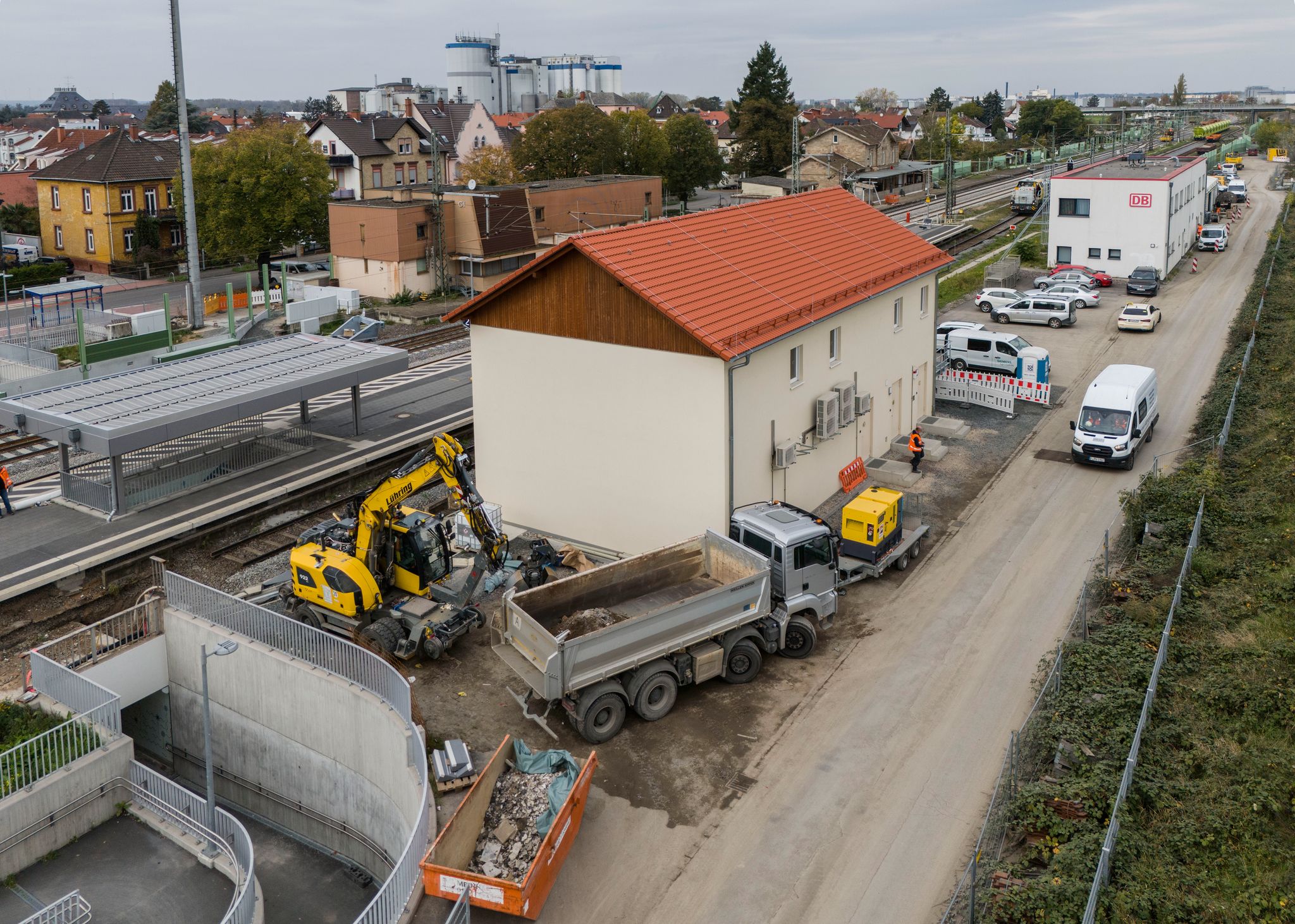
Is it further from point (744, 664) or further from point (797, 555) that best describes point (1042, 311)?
point (744, 664)

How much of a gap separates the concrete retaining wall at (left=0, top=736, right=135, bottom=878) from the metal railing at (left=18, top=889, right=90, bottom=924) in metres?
1.09

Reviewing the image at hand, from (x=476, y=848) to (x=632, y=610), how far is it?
5.82m

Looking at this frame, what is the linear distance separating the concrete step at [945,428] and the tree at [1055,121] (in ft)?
403

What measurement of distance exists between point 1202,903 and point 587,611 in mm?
9820

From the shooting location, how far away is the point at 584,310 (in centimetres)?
2316

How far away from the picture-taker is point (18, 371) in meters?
39.4

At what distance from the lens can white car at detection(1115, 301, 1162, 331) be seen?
43.9 m

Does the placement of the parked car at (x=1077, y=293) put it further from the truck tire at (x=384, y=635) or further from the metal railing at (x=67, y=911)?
the metal railing at (x=67, y=911)

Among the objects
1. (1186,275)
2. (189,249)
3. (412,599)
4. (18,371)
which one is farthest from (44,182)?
(1186,275)

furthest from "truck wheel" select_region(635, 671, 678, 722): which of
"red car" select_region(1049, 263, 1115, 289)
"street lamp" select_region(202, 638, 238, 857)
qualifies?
"red car" select_region(1049, 263, 1115, 289)

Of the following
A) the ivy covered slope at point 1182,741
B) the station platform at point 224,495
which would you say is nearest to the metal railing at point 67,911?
the station platform at point 224,495

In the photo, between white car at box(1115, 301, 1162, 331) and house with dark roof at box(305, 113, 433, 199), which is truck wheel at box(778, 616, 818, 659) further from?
house with dark roof at box(305, 113, 433, 199)

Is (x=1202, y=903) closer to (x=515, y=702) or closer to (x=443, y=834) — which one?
(x=443, y=834)

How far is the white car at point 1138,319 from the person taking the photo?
43938mm
